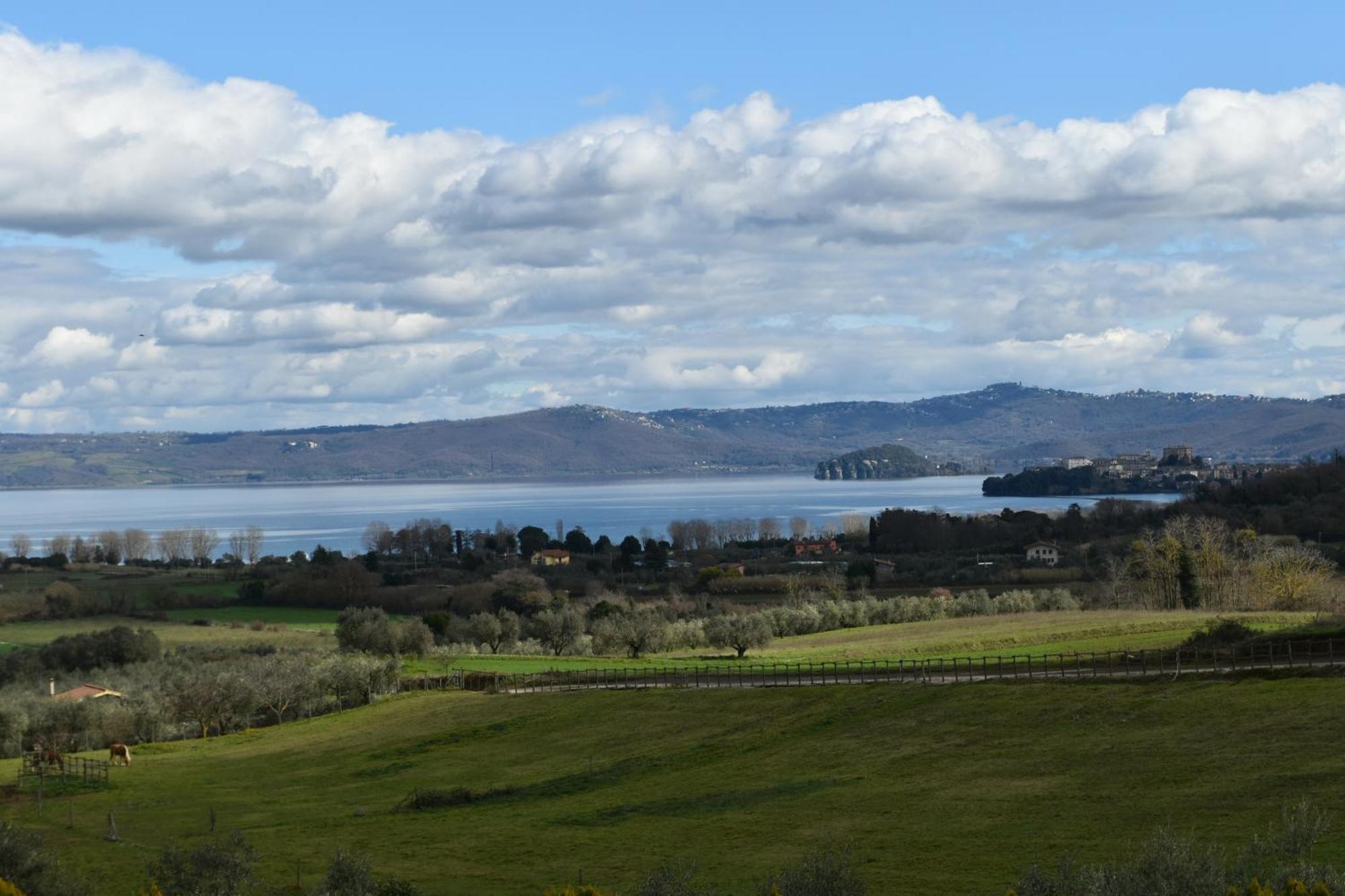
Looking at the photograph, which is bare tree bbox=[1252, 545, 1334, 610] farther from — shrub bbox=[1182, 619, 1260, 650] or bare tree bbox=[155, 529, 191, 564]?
bare tree bbox=[155, 529, 191, 564]

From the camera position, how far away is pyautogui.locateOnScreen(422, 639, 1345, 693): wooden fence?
144ft

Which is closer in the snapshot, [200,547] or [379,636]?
[379,636]

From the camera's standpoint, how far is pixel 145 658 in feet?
284

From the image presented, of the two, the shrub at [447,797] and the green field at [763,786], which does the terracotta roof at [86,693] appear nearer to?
the green field at [763,786]

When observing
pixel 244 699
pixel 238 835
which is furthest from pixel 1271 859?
pixel 244 699

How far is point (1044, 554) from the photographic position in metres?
140

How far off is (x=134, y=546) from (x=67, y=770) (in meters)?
142

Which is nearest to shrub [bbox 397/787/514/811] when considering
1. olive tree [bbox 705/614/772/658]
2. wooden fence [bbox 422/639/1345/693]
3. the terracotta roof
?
wooden fence [bbox 422/639/1345/693]

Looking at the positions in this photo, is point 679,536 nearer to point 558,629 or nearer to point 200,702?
point 558,629

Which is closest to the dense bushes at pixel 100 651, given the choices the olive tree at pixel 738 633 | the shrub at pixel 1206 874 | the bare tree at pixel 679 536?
the olive tree at pixel 738 633

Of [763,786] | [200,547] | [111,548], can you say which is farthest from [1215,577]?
→ [111,548]

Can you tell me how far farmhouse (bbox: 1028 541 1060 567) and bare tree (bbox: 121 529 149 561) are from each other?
368ft

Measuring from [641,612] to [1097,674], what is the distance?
185 ft

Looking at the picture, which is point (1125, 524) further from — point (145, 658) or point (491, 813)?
point (491, 813)
